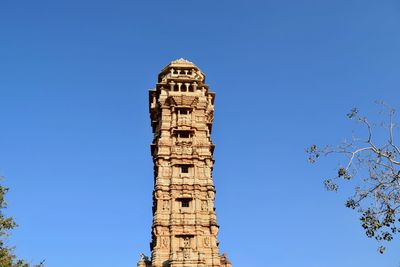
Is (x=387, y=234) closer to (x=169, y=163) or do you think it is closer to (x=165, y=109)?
(x=169, y=163)

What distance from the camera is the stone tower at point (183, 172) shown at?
121 ft

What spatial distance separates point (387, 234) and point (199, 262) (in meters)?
23.9

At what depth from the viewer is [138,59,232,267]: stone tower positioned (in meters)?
36.9

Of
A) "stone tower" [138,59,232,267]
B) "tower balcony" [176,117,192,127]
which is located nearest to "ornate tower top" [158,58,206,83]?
"stone tower" [138,59,232,267]

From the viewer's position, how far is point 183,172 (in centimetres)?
4159

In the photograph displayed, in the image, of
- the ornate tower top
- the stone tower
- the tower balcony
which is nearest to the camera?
the stone tower

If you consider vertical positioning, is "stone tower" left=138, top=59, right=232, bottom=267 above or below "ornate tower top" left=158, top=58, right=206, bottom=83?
below

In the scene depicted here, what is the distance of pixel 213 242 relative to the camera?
3741 centimetres

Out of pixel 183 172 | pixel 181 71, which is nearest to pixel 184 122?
pixel 183 172

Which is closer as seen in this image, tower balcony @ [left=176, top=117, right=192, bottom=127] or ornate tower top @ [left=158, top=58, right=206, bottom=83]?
tower balcony @ [left=176, top=117, right=192, bottom=127]

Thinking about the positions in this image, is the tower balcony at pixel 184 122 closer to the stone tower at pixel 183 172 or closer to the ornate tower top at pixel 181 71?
the stone tower at pixel 183 172

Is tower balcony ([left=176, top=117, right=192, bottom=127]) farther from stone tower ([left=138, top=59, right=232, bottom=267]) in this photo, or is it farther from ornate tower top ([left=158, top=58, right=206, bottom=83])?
ornate tower top ([left=158, top=58, right=206, bottom=83])

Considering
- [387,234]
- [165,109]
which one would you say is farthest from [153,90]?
[387,234]

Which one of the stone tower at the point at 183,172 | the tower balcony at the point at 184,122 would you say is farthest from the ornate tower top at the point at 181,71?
the tower balcony at the point at 184,122
